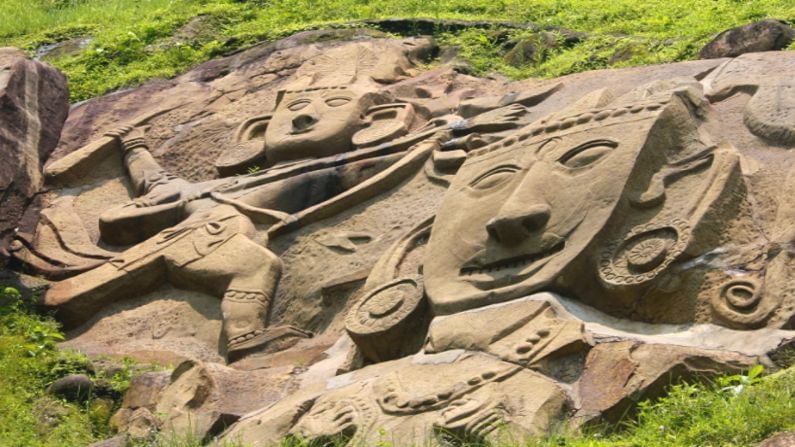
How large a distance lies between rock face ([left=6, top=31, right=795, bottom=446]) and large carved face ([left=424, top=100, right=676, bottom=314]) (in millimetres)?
17

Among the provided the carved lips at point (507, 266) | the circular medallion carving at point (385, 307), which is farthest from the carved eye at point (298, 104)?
the carved lips at point (507, 266)

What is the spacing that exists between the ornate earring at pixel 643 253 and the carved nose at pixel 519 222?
44 centimetres

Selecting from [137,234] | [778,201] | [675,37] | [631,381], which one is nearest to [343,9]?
[675,37]

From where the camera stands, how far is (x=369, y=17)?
55.6 feet

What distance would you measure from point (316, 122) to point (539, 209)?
3868 mm

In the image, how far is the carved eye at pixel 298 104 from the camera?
13078 millimetres

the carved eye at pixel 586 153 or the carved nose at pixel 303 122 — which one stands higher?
the carved eye at pixel 586 153

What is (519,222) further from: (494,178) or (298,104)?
(298,104)

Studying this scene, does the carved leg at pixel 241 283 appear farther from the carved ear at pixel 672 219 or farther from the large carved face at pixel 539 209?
the carved ear at pixel 672 219

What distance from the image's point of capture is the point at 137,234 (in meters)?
12.3

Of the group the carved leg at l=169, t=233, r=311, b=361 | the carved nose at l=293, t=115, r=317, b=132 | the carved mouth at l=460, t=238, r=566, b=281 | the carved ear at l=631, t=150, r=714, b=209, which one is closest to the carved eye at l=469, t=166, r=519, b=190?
the carved mouth at l=460, t=238, r=566, b=281

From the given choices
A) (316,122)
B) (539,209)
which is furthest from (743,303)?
(316,122)

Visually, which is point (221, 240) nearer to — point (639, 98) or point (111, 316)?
point (111, 316)

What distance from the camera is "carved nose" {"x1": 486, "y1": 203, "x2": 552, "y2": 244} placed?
359 inches
